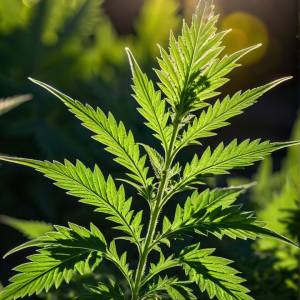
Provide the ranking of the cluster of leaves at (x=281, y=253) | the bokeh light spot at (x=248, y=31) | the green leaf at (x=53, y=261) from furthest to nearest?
the bokeh light spot at (x=248, y=31) → the cluster of leaves at (x=281, y=253) → the green leaf at (x=53, y=261)

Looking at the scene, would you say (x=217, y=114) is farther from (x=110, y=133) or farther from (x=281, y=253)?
(x=281, y=253)

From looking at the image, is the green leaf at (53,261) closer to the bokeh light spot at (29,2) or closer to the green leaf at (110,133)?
the green leaf at (110,133)

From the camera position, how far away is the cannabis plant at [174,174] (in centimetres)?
22

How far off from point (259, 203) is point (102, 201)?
71 cm

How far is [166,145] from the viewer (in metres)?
0.25

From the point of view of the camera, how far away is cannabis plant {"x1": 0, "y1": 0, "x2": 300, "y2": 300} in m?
0.22

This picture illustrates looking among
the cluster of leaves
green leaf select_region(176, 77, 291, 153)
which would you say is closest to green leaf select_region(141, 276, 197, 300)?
green leaf select_region(176, 77, 291, 153)

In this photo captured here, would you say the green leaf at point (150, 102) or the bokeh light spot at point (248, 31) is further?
the bokeh light spot at point (248, 31)

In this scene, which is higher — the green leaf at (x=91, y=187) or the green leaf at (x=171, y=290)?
the green leaf at (x=91, y=187)

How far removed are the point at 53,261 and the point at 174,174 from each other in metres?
0.11

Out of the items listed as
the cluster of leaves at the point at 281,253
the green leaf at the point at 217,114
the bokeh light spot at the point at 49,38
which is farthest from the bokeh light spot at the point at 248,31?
the green leaf at the point at 217,114

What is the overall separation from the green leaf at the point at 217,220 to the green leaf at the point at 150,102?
6 centimetres

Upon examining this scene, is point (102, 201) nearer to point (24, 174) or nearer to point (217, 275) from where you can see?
point (217, 275)

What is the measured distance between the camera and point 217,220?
237 mm
